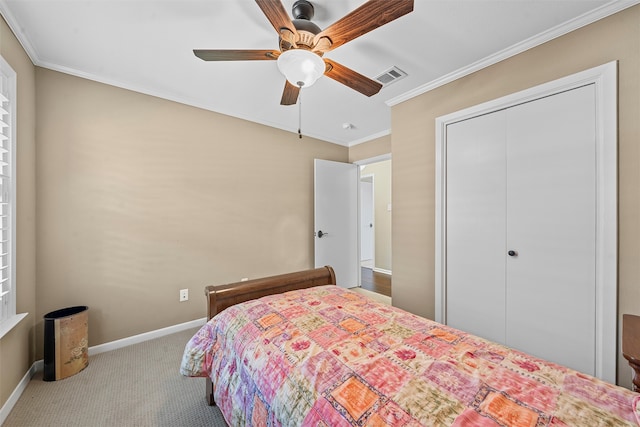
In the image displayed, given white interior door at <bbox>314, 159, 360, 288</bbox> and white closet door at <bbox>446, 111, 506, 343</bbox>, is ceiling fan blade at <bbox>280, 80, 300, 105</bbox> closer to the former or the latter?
white closet door at <bbox>446, 111, 506, 343</bbox>

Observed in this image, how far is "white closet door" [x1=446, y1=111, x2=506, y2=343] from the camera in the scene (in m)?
2.11

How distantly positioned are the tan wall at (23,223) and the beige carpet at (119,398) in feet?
0.63

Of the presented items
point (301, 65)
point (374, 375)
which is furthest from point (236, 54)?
point (374, 375)

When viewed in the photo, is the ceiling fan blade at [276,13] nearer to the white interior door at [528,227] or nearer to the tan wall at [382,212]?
the white interior door at [528,227]

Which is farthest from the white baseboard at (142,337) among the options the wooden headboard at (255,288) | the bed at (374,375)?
the bed at (374,375)

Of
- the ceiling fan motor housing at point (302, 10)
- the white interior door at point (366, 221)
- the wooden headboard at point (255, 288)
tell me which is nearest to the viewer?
the ceiling fan motor housing at point (302, 10)

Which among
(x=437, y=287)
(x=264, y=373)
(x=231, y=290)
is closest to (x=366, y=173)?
(x=437, y=287)

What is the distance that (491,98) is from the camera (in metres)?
2.13

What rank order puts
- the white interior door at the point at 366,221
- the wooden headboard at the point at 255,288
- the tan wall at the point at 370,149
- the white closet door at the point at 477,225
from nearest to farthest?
the wooden headboard at the point at 255,288
the white closet door at the point at 477,225
the tan wall at the point at 370,149
the white interior door at the point at 366,221

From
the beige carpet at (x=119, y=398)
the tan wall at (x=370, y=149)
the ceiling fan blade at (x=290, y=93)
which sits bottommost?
the beige carpet at (x=119, y=398)

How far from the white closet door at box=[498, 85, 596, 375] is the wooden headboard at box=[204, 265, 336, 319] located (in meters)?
1.51

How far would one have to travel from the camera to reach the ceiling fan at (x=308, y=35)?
1.15m

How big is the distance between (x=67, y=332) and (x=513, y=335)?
3.43m

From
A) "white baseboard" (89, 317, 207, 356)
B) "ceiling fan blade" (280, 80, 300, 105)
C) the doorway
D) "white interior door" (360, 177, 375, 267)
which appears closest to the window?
"white baseboard" (89, 317, 207, 356)
